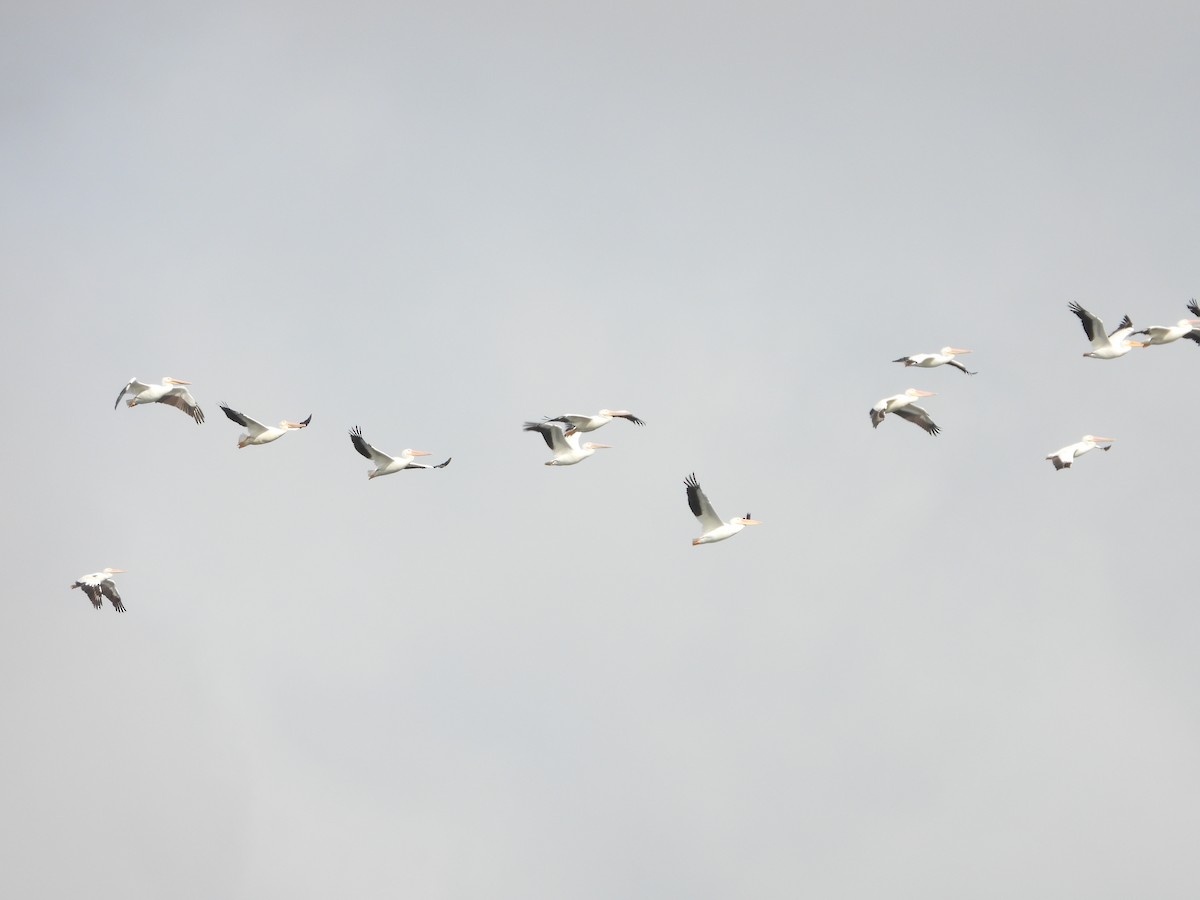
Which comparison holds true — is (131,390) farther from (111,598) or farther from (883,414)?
(883,414)

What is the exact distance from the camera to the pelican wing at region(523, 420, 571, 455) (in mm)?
30281

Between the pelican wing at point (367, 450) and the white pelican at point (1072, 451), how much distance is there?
42.3ft

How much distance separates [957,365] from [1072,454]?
2.89 metres

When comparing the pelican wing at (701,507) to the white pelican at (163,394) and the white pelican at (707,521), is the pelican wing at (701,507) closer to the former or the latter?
the white pelican at (707,521)

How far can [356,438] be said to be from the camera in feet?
99.4

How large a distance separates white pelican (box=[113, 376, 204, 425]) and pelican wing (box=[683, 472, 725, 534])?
1024cm

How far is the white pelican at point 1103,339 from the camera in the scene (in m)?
31.1

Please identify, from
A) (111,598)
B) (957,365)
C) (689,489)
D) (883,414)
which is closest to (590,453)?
(689,489)

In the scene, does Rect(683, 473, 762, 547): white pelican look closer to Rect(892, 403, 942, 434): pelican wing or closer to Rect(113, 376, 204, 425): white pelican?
Rect(892, 403, 942, 434): pelican wing

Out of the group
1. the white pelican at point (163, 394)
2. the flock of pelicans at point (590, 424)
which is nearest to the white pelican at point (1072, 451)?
the flock of pelicans at point (590, 424)

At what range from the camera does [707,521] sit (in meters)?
29.9

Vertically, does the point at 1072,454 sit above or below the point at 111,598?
below

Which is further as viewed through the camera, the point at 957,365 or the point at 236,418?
the point at 957,365

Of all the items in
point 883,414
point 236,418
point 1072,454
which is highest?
point 236,418
